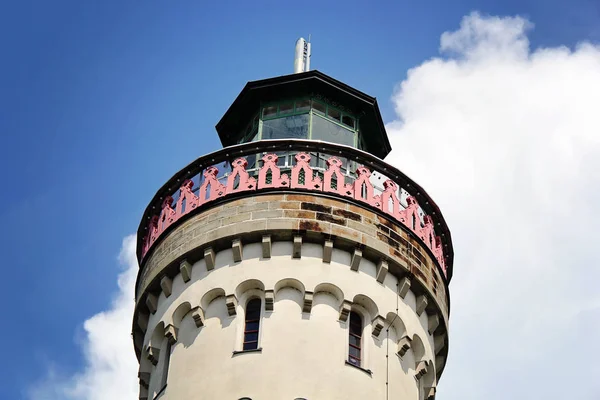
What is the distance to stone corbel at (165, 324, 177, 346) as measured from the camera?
86.3 ft

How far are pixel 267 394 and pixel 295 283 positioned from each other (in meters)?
2.61

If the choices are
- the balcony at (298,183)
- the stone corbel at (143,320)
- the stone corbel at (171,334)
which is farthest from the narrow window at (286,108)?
the stone corbel at (171,334)

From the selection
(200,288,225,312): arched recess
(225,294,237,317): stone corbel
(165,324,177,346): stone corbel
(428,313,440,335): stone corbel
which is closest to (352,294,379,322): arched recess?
(428,313,440,335): stone corbel

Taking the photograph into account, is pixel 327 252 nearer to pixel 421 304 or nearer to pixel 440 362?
pixel 421 304

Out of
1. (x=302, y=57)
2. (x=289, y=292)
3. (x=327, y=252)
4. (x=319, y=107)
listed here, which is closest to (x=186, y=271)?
(x=289, y=292)

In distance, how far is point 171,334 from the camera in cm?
2633

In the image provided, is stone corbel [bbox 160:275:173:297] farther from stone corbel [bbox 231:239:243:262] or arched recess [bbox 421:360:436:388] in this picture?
arched recess [bbox 421:360:436:388]

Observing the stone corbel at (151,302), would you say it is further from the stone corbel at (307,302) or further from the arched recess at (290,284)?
the stone corbel at (307,302)

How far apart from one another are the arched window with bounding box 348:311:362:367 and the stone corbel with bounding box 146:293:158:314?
4.12m

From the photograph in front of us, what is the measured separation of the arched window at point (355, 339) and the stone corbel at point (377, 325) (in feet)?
0.92

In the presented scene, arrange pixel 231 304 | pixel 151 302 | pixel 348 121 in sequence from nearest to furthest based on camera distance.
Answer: pixel 231 304 < pixel 151 302 < pixel 348 121

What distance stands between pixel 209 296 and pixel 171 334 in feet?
3.36

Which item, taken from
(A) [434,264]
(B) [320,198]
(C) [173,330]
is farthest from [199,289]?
(A) [434,264]

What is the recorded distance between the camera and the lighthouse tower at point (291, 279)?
2503 cm
